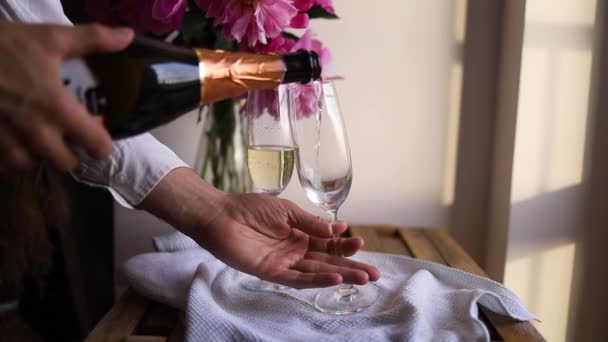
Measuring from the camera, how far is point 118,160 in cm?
57

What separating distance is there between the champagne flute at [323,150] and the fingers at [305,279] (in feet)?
0.13

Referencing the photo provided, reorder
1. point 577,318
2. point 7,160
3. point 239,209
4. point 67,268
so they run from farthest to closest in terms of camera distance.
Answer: point 577,318 → point 67,268 → point 239,209 → point 7,160

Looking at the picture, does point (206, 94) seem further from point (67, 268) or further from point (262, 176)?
point (67, 268)

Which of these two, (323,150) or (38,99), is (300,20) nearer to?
(323,150)

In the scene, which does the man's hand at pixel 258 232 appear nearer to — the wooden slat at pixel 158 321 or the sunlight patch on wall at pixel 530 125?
the wooden slat at pixel 158 321

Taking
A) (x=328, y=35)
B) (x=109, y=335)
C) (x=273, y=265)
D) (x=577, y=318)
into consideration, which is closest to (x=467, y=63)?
(x=328, y=35)

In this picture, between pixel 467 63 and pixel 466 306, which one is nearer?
pixel 466 306

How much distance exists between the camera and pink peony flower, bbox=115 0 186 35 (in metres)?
0.63

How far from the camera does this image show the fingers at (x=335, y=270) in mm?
547

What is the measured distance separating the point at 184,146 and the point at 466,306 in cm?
69

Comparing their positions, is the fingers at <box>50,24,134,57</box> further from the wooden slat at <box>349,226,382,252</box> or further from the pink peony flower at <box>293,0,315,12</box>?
the wooden slat at <box>349,226,382,252</box>

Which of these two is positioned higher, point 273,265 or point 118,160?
point 118,160

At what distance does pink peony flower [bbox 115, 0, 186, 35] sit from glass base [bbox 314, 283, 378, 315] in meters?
0.38

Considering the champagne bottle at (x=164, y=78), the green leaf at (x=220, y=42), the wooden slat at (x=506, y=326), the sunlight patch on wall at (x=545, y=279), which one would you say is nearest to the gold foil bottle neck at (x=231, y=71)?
the champagne bottle at (x=164, y=78)
